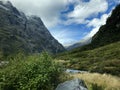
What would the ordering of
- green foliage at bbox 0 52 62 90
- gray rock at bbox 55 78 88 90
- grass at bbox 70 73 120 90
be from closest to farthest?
1. gray rock at bbox 55 78 88 90
2. green foliage at bbox 0 52 62 90
3. grass at bbox 70 73 120 90

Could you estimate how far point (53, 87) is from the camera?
20.0 meters

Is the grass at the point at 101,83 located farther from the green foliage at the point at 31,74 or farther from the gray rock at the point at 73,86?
the green foliage at the point at 31,74

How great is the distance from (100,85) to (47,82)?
3877 mm

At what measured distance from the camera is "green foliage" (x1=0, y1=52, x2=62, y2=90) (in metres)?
19.4

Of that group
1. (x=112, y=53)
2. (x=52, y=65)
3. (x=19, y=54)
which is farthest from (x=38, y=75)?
(x=112, y=53)

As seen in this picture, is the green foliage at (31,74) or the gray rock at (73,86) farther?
the green foliage at (31,74)

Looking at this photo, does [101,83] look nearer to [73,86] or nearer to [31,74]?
[73,86]

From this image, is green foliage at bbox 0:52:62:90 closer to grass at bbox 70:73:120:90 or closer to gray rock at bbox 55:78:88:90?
gray rock at bbox 55:78:88:90

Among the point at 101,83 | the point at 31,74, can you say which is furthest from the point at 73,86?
the point at 101,83

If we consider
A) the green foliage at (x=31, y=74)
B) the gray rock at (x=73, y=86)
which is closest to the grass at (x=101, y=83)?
the gray rock at (x=73, y=86)

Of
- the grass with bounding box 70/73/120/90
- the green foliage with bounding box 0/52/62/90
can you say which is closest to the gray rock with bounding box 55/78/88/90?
the green foliage with bounding box 0/52/62/90

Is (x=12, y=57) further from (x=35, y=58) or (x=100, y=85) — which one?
(x=100, y=85)

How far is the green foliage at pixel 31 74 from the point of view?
762 inches

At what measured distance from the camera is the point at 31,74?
2034 centimetres
